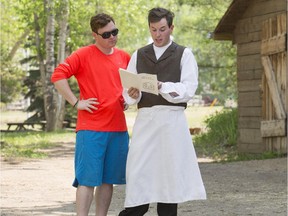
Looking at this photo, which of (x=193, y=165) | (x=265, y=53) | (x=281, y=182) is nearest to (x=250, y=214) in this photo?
(x=193, y=165)

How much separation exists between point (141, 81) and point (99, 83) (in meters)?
0.63

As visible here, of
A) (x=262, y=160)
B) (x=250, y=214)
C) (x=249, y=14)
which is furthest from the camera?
(x=249, y=14)

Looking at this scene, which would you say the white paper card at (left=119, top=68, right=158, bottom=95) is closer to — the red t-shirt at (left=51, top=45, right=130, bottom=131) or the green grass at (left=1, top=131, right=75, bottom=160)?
the red t-shirt at (left=51, top=45, right=130, bottom=131)

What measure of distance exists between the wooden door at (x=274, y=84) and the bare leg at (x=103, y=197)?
848 cm

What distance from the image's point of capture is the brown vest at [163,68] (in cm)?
579

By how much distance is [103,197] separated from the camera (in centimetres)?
627

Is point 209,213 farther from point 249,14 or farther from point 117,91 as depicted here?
point 249,14

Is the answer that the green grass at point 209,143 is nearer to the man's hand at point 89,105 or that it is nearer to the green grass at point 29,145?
the green grass at point 29,145

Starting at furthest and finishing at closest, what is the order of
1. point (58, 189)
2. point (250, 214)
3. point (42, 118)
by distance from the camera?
point (42, 118), point (58, 189), point (250, 214)

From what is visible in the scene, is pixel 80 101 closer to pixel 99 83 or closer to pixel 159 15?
pixel 99 83

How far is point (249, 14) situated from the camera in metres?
16.0

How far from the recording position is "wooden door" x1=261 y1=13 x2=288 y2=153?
567 inches

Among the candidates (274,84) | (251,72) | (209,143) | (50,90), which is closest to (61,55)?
(50,90)

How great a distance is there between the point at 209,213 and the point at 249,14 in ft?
27.9
